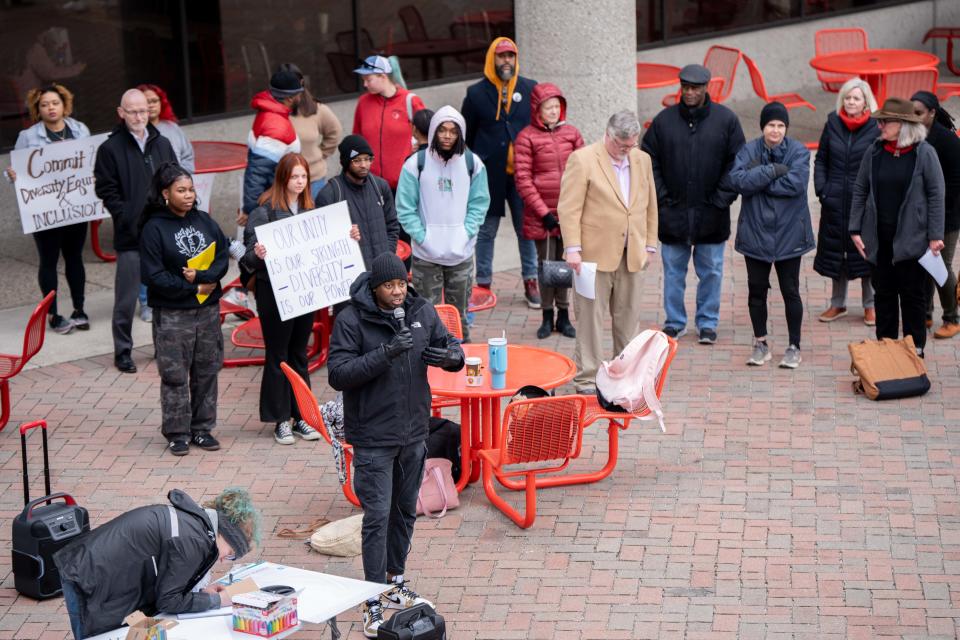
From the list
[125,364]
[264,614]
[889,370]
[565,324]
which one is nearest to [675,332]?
[565,324]

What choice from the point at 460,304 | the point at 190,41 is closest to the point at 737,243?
the point at 460,304

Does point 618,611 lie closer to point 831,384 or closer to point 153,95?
point 831,384

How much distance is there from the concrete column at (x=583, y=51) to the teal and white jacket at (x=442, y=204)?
139 inches

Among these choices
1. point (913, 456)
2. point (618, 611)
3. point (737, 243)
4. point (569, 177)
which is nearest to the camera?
point (618, 611)

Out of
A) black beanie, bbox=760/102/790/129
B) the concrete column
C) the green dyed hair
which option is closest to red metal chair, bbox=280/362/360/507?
the green dyed hair

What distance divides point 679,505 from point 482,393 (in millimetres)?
1373

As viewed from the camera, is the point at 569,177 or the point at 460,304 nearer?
the point at 569,177

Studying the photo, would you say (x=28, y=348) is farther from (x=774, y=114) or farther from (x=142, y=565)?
(x=774, y=114)

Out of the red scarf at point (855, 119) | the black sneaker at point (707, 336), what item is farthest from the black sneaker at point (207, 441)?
the red scarf at point (855, 119)

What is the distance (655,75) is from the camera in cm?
1673

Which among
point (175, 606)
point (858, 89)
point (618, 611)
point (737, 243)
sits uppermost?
point (858, 89)

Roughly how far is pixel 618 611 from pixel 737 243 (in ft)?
13.4

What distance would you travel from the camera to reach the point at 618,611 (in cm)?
762

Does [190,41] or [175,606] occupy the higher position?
[190,41]
